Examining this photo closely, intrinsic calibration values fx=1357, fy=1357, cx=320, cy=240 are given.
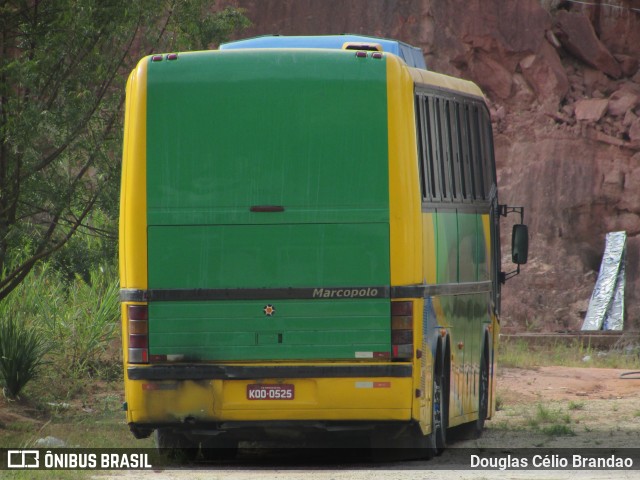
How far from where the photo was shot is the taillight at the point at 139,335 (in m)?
10.8

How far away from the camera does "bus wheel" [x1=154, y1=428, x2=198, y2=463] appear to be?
1195cm

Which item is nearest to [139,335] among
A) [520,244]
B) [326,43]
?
[326,43]

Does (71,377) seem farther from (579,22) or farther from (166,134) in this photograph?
(579,22)

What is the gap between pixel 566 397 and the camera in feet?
63.0

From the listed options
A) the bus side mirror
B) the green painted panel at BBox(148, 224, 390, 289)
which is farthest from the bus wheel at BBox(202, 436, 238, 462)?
the bus side mirror

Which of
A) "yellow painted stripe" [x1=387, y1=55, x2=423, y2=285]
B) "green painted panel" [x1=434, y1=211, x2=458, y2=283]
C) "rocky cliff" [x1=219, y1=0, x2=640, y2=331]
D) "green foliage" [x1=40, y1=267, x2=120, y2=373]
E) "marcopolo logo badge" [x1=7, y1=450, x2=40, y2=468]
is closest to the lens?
"yellow painted stripe" [x1=387, y1=55, x2=423, y2=285]

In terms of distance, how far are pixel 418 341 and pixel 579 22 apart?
103 feet

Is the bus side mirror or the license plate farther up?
the bus side mirror

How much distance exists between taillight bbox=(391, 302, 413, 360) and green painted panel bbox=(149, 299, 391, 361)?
0.06m

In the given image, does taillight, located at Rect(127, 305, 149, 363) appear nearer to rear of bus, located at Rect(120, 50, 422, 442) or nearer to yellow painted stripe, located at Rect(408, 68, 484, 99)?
rear of bus, located at Rect(120, 50, 422, 442)

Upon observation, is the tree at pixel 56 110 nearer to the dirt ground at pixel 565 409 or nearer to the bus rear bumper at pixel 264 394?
the bus rear bumper at pixel 264 394

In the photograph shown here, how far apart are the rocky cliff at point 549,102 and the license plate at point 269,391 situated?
2575 cm

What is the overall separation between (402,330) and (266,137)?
1876 mm

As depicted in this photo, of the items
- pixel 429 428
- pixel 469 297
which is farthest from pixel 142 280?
pixel 469 297
